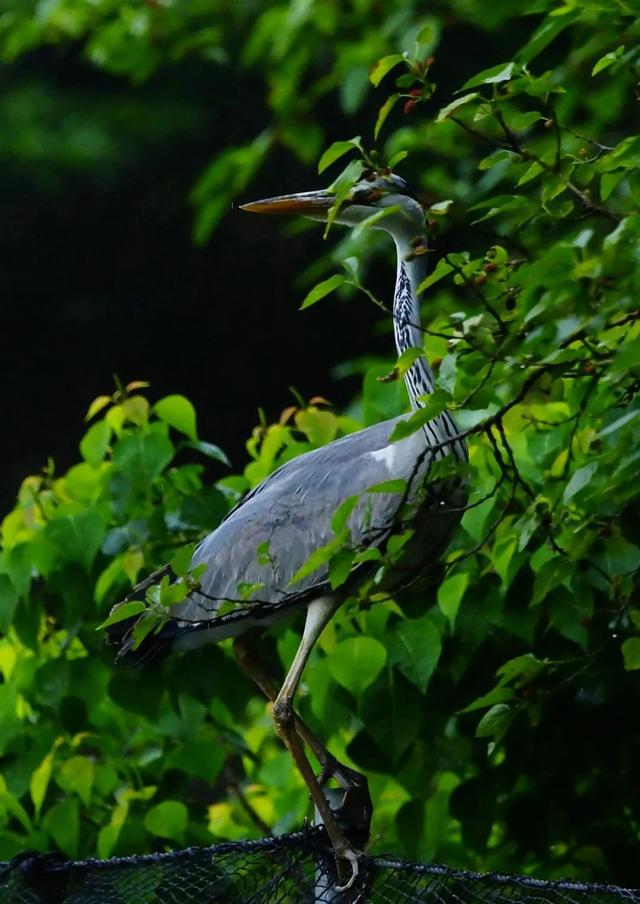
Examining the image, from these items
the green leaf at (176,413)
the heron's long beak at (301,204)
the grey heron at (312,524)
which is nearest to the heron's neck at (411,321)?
the grey heron at (312,524)

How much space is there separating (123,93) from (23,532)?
538 centimetres

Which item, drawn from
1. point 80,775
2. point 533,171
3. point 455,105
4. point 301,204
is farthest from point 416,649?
point 455,105

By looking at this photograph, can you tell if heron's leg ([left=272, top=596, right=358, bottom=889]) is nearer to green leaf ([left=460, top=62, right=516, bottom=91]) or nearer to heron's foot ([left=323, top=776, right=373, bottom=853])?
heron's foot ([left=323, top=776, right=373, bottom=853])

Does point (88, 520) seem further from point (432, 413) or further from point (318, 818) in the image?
point (432, 413)

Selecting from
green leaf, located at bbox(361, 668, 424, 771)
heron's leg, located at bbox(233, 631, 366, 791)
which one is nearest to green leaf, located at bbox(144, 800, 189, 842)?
heron's leg, located at bbox(233, 631, 366, 791)

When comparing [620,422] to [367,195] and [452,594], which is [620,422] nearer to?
[367,195]

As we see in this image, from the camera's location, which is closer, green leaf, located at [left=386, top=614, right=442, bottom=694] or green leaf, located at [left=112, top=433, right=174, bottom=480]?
green leaf, located at [left=386, top=614, right=442, bottom=694]

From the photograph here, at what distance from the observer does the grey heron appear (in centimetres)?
218

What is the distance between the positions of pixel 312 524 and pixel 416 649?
0.84 ft

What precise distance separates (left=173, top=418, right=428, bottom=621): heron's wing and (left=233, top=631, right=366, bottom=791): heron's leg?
0.09m

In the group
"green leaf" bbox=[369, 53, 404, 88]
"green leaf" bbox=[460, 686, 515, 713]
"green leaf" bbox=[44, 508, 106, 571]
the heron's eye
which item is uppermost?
"green leaf" bbox=[369, 53, 404, 88]

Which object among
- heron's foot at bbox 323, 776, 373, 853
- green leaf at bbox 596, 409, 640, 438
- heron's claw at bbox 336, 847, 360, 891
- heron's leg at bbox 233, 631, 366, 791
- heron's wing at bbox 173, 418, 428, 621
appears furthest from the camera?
heron's wing at bbox 173, 418, 428, 621

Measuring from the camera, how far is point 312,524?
2.36 meters

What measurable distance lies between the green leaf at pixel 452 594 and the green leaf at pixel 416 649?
41mm
